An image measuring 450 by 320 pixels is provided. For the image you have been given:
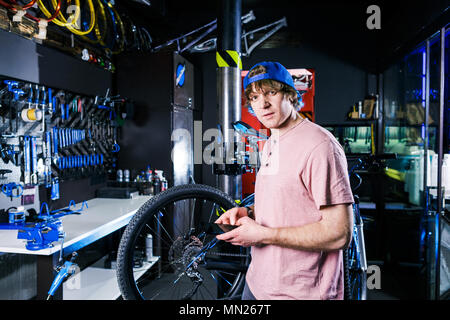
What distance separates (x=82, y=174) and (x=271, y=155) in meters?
2.50

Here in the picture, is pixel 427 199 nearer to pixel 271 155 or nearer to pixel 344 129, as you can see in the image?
pixel 344 129

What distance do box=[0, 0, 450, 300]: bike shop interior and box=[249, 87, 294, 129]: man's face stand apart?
2.91 feet

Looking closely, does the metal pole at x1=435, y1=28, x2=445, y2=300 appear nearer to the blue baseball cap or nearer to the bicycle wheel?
the bicycle wheel

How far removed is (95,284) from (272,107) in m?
2.41

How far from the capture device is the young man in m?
0.89

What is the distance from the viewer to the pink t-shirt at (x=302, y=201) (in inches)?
35.2

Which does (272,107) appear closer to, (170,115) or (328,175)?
(328,175)

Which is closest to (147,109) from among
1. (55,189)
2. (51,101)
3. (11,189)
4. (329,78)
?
→ (51,101)

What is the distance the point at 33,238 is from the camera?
1.75 m

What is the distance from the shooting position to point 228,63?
2520mm

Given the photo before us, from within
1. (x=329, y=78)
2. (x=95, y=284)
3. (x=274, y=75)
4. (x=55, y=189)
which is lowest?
(x=95, y=284)

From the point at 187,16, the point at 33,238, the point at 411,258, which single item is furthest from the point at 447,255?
the point at 187,16

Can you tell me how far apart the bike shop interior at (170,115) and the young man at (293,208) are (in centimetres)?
89

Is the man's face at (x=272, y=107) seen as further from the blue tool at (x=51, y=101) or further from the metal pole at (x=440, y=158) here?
the blue tool at (x=51, y=101)
